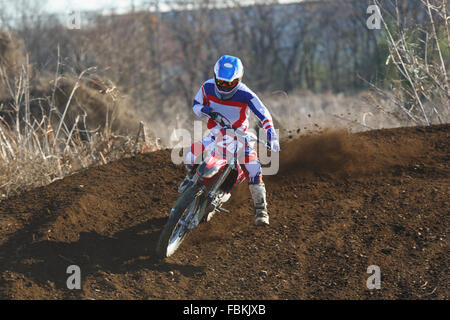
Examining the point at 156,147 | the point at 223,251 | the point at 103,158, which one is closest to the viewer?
the point at 223,251

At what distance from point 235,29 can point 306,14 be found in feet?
17.3

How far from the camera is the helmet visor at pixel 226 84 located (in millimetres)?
5738

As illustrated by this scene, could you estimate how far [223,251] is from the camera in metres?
5.80

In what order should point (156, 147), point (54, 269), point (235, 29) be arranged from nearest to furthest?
1. point (54, 269)
2. point (156, 147)
3. point (235, 29)

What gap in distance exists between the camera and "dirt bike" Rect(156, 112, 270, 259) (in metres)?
5.45

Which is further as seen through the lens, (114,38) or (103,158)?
(114,38)

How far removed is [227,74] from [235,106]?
0.40 metres

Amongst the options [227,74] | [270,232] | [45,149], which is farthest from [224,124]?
[45,149]

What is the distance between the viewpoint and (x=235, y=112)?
600cm

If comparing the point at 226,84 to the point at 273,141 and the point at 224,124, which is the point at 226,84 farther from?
the point at 273,141

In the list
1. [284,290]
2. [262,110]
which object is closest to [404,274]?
[284,290]

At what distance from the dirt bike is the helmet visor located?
261 mm

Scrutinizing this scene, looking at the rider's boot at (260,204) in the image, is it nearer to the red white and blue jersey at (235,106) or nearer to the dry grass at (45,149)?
the red white and blue jersey at (235,106)

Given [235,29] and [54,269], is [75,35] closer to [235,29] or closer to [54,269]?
[235,29]
